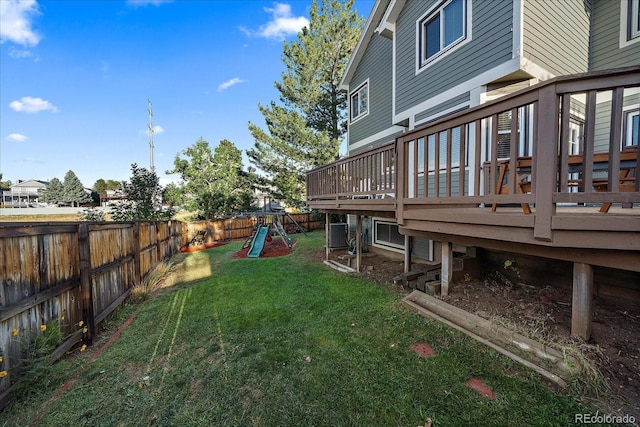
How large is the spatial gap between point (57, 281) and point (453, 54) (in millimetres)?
7923

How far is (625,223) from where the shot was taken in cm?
205

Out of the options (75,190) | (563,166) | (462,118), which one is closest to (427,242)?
(462,118)

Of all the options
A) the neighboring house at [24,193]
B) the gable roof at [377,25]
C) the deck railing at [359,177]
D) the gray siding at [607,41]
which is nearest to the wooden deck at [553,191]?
the deck railing at [359,177]

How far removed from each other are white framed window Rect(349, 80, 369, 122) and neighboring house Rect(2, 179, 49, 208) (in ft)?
198

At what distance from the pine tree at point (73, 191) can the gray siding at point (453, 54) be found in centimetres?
5758

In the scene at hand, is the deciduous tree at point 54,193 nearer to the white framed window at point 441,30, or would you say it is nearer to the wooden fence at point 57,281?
the wooden fence at point 57,281

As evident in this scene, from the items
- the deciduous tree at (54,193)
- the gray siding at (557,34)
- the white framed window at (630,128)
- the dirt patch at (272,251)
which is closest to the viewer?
the gray siding at (557,34)

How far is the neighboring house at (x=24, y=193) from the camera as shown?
4616 centimetres

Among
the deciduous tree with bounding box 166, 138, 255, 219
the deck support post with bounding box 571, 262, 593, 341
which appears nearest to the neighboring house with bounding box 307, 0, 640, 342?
the deck support post with bounding box 571, 262, 593, 341

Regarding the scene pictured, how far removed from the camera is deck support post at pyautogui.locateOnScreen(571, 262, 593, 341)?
107 inches

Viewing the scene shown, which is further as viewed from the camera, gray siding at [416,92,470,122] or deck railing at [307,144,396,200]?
gray siding at [416,92,470,122]

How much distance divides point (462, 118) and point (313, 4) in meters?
18.1

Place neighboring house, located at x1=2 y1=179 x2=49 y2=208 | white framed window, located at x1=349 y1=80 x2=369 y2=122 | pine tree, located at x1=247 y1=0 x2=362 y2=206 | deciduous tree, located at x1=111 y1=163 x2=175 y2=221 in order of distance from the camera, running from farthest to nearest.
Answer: neighboring house, located at x1=2 y1=179 x2=49 y2=208, pine tree, located at x1=247 y1=0 x2=362 y2=206, white framed window, located at x1=349 y1=80 x2=369 y2=122, deciduous tree, located at x1=111 y1=163 x2=175 y2=221

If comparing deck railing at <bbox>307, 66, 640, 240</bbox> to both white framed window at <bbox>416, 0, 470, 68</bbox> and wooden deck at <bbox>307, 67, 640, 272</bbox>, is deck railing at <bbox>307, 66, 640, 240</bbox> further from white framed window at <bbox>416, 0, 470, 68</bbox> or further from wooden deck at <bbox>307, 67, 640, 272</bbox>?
white framed window at <bbox>416, 0, 470, 68</bbox>
